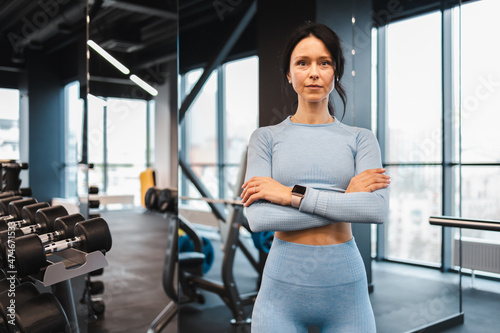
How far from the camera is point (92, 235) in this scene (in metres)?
1.59

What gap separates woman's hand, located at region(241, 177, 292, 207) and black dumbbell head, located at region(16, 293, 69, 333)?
1.00m

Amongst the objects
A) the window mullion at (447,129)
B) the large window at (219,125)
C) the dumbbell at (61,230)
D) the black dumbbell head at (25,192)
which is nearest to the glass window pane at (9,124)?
the black dumbbell head at (25,192)

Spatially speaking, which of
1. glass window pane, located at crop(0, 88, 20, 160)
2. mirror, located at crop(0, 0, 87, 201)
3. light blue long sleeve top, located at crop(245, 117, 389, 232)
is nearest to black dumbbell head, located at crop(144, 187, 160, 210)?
mirror, located at crop(0, 0, 87, 201)

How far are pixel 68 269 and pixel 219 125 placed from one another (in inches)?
160

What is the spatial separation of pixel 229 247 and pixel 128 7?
2.32m

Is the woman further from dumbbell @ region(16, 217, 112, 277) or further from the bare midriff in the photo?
dumbbell @ region(16, 217, 112, 277)

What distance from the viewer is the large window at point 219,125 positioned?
4.40 m

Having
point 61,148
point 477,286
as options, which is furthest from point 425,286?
point 61,148

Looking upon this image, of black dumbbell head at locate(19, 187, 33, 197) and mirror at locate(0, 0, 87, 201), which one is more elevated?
mirror at locate(0, 0, 87, 201)

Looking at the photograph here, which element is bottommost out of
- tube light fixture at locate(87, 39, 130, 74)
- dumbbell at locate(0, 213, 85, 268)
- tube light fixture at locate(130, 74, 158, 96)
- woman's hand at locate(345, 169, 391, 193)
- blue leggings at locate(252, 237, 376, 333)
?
blue leggings at locate(252, 237, 376, 333)

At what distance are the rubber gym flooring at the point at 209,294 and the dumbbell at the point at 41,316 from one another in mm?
938

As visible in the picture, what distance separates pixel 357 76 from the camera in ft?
6.57

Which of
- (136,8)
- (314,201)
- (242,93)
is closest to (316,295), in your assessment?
(314,201)

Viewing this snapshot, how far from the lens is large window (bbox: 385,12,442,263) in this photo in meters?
2.30
